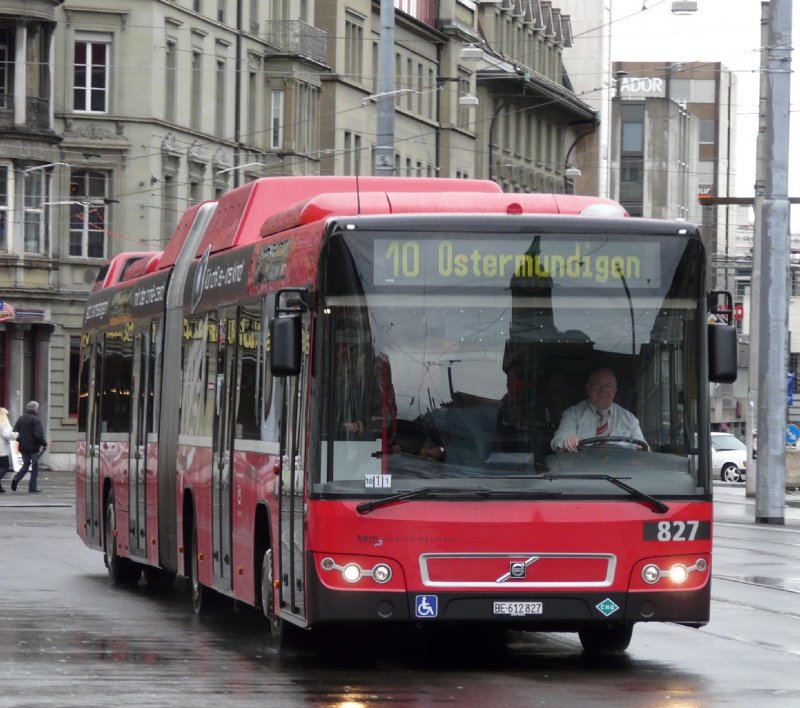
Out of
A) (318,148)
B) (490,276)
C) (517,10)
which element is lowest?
(490,276)

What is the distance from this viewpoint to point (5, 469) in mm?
41094

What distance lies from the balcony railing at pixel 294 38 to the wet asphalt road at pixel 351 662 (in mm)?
46047

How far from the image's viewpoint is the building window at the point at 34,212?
54.8 metres

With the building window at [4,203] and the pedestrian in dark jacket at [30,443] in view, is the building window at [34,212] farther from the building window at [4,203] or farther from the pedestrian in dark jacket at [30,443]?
the pedestrian in dark jacket at [30,443]

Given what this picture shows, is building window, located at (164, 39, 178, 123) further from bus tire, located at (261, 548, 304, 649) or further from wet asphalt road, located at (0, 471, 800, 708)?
bus tire, located at (261, 548, 304, 649)

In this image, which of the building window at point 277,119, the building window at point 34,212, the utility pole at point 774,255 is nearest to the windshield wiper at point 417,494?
the utility pole at point 774,255

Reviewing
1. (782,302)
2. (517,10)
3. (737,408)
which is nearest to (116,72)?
(782,302)

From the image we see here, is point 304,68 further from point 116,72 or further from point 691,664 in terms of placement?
point 691,664

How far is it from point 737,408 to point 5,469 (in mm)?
77602

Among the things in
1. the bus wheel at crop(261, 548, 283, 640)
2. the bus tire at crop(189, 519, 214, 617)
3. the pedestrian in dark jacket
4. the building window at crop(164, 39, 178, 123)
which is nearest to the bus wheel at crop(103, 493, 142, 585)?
the bus tire at crop(189, 519, 214, 617)

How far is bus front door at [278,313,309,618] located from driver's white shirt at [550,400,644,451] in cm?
141

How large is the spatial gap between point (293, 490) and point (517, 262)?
1786mm

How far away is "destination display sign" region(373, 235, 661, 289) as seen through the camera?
12.4 meters

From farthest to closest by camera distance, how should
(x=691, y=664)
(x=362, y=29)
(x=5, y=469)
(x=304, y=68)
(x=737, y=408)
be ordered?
(x=737, y=408), (x=362, y=29), (x=304, y=68), (x=5, y=469), (x=691, y=664)
